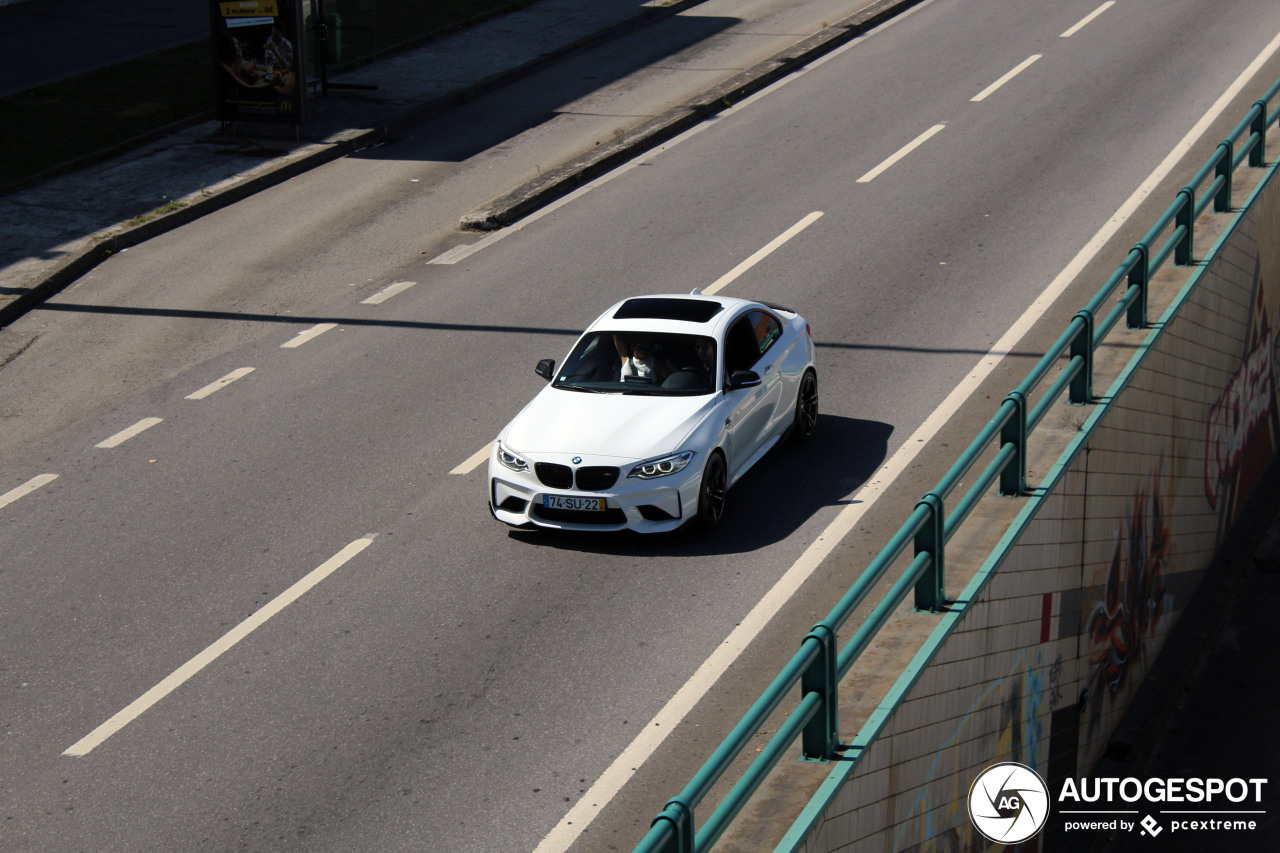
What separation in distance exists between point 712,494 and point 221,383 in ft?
20.5

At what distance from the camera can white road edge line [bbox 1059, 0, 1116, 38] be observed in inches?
1096

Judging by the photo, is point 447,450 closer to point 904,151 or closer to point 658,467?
point 658,467

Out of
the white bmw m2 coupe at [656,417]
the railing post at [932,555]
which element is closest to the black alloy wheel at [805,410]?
the white bmw m2 coupe at [656,417]

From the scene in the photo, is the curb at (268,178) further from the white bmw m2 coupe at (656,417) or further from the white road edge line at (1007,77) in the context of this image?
the white bmw m2 coupe at (656,417)

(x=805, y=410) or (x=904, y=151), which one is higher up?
(x=904, y=151)

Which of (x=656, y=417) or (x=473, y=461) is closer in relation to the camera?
(x=656, y=417)

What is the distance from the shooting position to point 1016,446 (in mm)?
8336

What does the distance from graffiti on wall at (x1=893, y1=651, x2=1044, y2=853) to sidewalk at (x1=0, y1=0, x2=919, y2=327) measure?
508 inches

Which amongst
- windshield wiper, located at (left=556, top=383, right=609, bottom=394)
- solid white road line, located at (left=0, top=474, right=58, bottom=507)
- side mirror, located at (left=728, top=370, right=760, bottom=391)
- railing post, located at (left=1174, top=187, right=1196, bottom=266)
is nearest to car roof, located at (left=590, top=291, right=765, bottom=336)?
side mirror, located at (left=728, top=370, right=760, bottom=391)

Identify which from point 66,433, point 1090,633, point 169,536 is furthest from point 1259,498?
point 66,433

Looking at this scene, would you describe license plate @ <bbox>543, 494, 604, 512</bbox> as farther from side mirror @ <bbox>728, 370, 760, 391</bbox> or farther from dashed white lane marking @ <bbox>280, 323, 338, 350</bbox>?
dashed white lane marking @ <bbox>280, 323, 338, 350</bbox>

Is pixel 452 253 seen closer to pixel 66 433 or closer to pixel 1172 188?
pixel 66 433

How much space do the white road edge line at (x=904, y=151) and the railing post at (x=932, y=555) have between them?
14.2 meters
